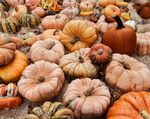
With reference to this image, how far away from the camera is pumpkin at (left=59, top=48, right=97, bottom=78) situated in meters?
4.20

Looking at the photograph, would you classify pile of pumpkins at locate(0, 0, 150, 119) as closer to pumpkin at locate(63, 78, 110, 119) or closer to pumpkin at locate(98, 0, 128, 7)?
pumpkin at locate(63, 78, 110, 119)

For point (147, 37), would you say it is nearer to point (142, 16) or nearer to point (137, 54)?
point (137, 54)

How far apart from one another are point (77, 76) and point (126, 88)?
630 millimetres

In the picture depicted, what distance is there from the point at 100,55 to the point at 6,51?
119cm

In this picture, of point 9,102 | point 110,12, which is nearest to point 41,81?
point 9,102

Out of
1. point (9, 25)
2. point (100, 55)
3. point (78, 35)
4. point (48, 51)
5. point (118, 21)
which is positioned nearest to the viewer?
point (100, 55)

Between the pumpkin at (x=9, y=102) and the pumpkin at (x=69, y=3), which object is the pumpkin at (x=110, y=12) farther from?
the pumpkin at (x=9, y=102)

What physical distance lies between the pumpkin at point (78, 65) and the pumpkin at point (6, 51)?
65 centimetres

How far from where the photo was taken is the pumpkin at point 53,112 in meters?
A: 3.50

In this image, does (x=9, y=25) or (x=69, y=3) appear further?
(x=69, y=3)

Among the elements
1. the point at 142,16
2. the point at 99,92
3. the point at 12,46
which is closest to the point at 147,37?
the point at 142,16

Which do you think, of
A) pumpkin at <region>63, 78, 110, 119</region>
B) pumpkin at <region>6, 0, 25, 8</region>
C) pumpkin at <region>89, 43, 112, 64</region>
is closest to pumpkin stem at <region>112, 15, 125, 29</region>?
pumpkin at <region>89, 43, 112, 64</region>

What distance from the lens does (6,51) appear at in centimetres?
431

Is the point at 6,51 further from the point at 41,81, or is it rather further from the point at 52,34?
the point at 52,34
